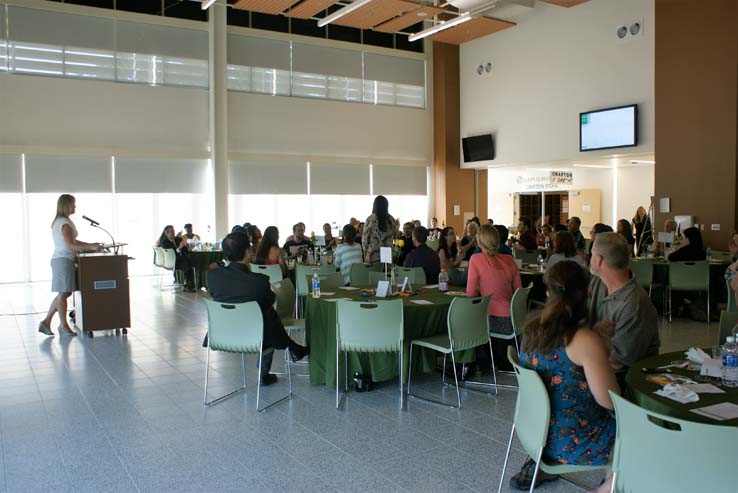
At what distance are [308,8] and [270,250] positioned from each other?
265 inches

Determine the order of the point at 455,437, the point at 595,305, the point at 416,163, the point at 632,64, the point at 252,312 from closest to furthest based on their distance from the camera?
1. the point at 595,305
2. the point at 455,437
3. the point at 252,312
4. the point at 632,64
5. the point at 416,163

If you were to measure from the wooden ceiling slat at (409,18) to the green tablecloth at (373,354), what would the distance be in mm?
9108

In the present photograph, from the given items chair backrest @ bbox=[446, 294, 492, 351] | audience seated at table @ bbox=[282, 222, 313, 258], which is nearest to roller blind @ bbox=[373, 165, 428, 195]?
audience seated at table @ bbox=[282, 222, 313, 258]

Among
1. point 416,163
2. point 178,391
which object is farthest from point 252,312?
point 416,163

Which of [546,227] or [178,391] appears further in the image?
[546,227]

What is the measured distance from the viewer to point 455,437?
155 inches

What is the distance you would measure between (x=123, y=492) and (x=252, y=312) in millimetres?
1539

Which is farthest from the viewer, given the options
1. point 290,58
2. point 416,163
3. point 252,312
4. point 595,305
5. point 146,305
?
point 416,163

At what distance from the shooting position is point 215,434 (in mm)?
4016

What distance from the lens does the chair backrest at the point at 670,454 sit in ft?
6.15

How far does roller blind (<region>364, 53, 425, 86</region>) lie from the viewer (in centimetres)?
A: 1572

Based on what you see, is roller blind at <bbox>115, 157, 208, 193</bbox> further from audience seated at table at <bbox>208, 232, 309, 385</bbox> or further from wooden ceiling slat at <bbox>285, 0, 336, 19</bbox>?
audience seated at table at <bbox>208, 232, 309, 385</bbox>

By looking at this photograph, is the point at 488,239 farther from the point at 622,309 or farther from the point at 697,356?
the point at 697,356

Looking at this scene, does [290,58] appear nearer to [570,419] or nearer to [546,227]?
[546,227]
